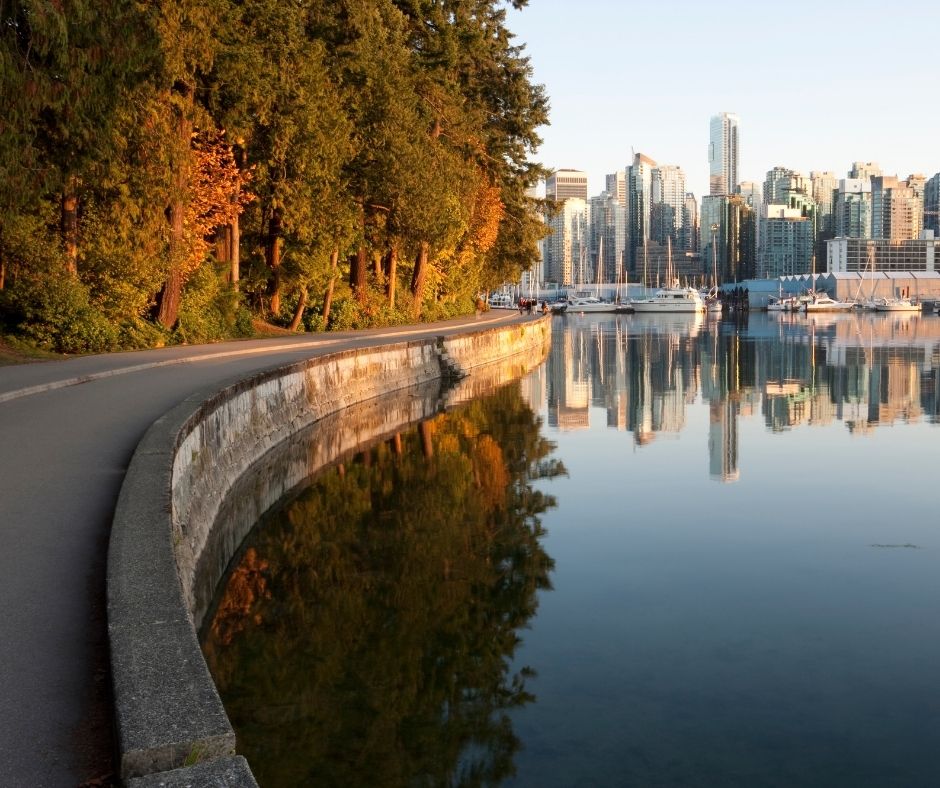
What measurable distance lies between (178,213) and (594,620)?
21.6m

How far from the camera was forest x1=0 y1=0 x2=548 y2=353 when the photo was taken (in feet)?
64.6

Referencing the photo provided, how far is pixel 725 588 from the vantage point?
11.6m

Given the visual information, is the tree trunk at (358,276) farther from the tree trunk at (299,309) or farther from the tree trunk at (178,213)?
the tree trunk at (178,213)

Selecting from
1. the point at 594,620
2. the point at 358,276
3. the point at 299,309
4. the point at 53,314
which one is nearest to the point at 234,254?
the point at 299,309

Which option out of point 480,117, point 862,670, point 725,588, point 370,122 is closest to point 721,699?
point 862,670

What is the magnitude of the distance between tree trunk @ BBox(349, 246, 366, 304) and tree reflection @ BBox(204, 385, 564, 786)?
2897 centimetres

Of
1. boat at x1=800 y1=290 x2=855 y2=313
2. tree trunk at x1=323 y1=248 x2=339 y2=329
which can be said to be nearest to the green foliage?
tree trunk at x1=323 y1=248 x2=339 y2=329

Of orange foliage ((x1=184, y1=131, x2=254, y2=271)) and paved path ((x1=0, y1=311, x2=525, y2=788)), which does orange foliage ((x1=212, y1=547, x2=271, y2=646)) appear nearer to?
paved path ((x1=0, y1=311, x2=525, y2=788))

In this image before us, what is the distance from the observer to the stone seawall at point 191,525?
4496mm

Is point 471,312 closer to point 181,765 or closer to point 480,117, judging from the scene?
point 480,117

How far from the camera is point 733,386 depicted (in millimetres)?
35656

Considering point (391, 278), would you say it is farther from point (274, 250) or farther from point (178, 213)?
point (178, 213)

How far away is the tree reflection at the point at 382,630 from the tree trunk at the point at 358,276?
95.0 ft

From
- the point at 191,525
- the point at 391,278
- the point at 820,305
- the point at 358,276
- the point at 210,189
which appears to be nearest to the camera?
the point at 191,525
